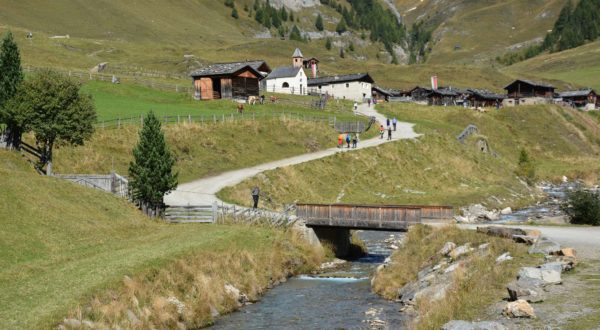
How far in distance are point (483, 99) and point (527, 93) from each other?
31.5 ft

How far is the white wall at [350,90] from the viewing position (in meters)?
134

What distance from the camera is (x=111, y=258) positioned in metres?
29.1

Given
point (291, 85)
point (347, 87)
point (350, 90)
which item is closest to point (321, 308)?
point (291, 85)

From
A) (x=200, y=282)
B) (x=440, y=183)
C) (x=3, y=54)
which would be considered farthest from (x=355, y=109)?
(x=200, y=282)

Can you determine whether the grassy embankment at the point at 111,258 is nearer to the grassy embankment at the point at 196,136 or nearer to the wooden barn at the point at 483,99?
the grassy embankment at the point at 196,136

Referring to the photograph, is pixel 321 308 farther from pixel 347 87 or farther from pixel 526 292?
pixel 347 87

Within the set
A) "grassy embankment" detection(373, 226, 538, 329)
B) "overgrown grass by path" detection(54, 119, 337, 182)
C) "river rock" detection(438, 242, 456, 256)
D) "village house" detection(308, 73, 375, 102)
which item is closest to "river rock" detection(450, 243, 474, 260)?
"grassy embankment" detection(373, 226, 538, 329)

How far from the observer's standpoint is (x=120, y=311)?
76.2 ft

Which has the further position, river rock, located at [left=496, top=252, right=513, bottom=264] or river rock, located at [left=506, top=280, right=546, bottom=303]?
river rock, located at [left=496, top=252, right=513, bottom=264]

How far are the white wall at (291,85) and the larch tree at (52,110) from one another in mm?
82556

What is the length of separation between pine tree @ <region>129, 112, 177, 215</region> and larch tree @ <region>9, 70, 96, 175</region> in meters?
7.64

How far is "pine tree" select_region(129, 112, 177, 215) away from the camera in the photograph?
4131 cm

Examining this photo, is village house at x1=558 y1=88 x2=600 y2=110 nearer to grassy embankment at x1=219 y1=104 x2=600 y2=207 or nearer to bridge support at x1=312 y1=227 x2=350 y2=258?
grassy embankment at x1=219 y1=104 x2=600 y2=207

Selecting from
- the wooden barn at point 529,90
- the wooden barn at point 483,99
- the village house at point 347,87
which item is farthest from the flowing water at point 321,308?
the wooden barn at point 529,90
